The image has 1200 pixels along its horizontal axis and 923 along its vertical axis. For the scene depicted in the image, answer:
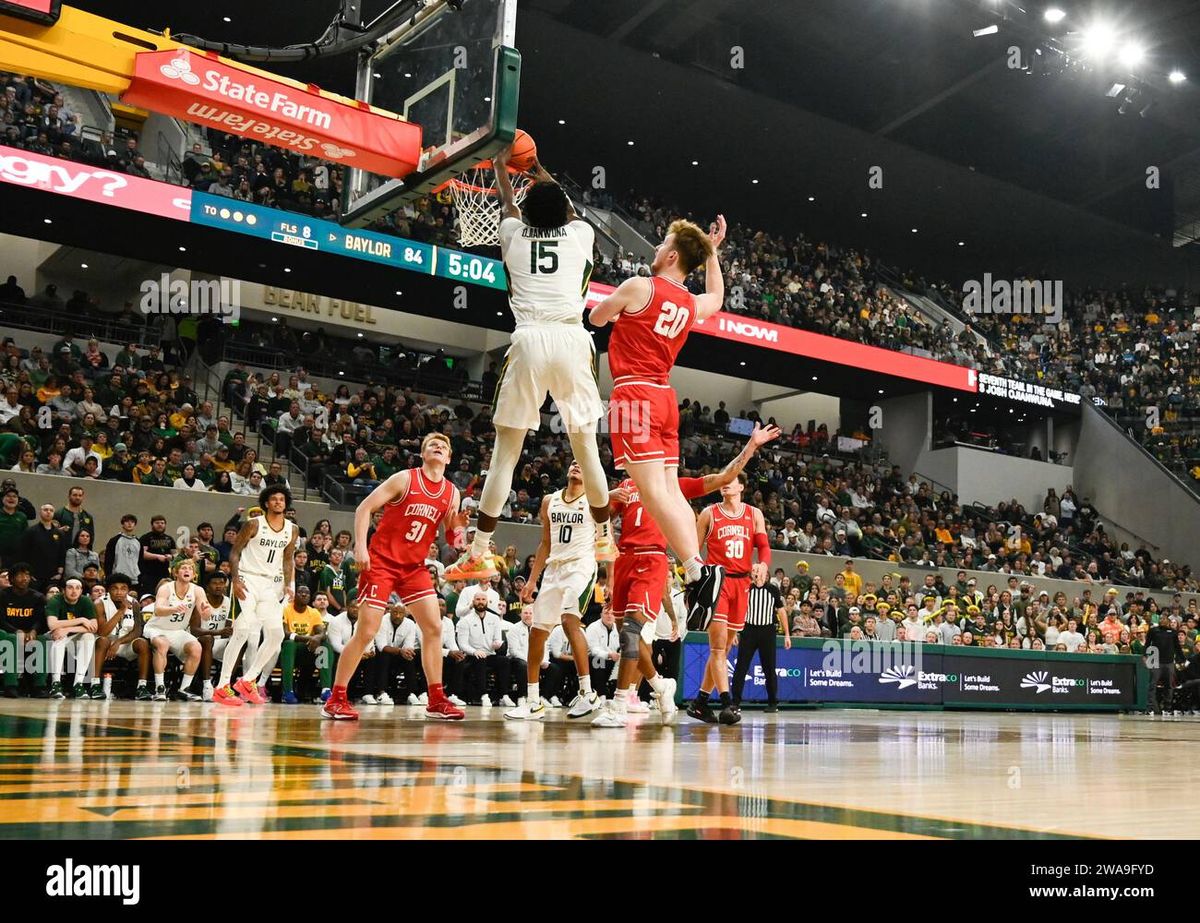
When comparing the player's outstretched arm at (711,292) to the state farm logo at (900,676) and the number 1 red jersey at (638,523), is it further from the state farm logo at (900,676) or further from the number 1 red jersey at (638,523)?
the state farm logo at (900,676)

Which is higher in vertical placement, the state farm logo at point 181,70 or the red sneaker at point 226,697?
the state farm logo at point 181,70

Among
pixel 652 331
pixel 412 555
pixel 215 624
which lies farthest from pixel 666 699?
pixel 215 624

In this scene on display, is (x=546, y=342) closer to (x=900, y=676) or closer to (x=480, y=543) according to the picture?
(x=480, y=543)

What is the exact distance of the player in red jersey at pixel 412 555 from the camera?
682 cm

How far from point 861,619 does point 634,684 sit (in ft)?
34.3

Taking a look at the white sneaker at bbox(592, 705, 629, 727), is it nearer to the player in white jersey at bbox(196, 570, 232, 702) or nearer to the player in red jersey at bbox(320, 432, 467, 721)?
the player in red jersey at bbox(320, 432, 467, 721)

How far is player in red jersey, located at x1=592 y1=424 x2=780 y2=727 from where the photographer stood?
7.01 m

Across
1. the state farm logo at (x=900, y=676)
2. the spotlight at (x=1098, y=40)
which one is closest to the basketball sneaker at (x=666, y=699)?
the state farm logo at (x=900, y=676)

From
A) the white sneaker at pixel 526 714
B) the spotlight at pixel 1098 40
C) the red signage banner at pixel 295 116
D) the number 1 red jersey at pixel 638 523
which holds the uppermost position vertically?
the spotlight at pixel 1098 40

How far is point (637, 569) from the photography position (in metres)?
7.45

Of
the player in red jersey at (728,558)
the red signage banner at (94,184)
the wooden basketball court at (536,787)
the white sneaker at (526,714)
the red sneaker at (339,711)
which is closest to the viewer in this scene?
the wooden basketball court at (536,787)

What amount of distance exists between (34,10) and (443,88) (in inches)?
112

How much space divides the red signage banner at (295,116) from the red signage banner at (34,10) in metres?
0.85
